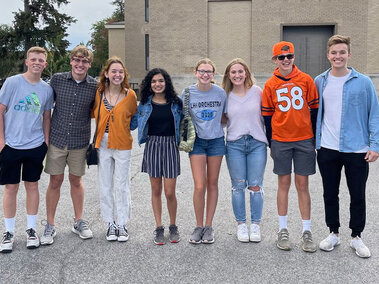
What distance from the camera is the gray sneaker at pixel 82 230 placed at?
4539 millimetres

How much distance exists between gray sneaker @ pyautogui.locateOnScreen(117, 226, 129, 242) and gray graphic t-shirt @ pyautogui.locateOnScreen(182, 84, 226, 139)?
54.9 inches

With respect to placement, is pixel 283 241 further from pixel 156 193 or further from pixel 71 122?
pixel 71 122

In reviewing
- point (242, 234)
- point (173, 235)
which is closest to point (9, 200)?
point (173, 235)

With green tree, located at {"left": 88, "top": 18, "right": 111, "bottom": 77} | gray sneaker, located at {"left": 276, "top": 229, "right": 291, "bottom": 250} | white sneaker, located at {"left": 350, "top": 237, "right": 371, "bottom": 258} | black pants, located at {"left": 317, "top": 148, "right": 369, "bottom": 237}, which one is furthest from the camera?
green tree, located at {"left": 88, "top": 18, "right": 111, "bottom": 77}

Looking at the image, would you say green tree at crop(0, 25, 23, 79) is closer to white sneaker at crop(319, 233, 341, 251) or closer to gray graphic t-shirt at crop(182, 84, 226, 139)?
gray graphic t-shirt at crop(182, 84, 226, 139)

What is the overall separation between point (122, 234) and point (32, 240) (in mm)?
959

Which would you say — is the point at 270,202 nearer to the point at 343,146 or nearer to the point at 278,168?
the point at 278,168

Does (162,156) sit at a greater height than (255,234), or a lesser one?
greater

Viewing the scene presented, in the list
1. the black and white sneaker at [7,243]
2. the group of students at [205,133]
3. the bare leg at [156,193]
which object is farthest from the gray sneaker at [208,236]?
the black and white sneaker at [7,243]

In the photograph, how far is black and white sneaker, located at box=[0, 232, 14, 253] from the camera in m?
4.09

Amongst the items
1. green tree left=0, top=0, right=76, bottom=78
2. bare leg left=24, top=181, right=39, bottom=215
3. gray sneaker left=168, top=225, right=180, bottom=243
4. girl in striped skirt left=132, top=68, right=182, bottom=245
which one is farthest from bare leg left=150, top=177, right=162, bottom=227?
green tree left=0, top=0, right=76, bottom=78

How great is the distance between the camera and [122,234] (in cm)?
449

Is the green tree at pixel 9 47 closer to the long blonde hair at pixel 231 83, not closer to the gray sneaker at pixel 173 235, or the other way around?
the long blonde hair at pixel 231 83

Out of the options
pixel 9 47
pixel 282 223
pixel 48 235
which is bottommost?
pixel 48 235
